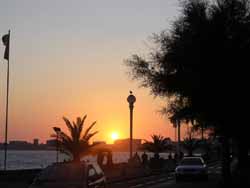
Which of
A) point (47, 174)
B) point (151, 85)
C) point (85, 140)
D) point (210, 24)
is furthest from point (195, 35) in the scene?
point (85, 140)

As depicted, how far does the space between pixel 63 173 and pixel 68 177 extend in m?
0.39

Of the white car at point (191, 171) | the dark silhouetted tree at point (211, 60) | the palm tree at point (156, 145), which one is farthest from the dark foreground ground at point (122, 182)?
the palm tree at point (156, 145)

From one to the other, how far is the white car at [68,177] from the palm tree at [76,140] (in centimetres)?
3513

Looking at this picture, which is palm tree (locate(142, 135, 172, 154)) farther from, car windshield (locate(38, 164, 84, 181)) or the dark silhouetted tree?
car windshield (locate(38, 164, 84, 181))

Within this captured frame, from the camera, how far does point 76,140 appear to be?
54.6 metres

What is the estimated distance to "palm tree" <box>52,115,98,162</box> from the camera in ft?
179

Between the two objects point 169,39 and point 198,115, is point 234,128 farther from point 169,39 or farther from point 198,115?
point 169,39

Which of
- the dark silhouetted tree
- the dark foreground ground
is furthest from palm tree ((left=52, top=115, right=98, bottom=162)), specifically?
the dark silhouetted tree

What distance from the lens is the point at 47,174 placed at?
742 inches

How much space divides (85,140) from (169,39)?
2678cm

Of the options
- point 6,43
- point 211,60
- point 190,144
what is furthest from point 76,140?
point 190,144

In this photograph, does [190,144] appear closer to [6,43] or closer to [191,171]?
[191,171]

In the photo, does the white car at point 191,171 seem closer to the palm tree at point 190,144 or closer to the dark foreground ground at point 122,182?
the dark foreground ground at point 122,182

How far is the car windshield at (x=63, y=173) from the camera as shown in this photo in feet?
60.3
